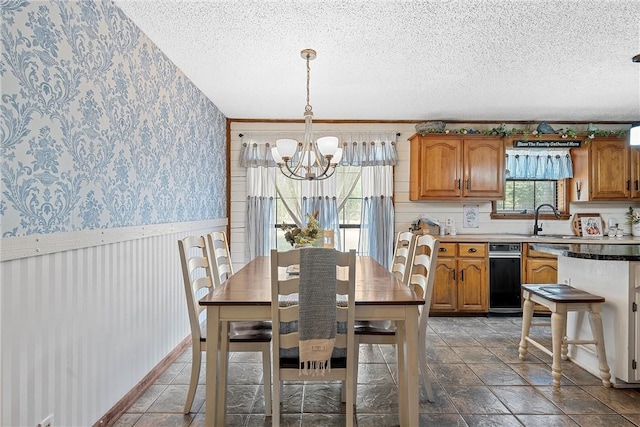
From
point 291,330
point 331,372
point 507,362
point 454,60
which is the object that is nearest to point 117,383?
point 291,330

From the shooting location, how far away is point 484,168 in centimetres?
462

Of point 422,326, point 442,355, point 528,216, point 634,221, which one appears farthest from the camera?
point 528,216

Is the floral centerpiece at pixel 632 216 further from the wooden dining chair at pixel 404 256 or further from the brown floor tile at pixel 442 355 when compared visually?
the wooden dining chair at pixel 404 256

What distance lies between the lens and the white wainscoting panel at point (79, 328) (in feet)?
4.85

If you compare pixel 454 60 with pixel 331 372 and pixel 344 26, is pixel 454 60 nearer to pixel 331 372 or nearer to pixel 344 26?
A: pixel 344 26

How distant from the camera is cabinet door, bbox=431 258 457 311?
4.42 m

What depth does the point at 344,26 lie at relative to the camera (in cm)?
248

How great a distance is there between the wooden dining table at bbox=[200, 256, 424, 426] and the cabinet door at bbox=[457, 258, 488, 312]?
2.57m

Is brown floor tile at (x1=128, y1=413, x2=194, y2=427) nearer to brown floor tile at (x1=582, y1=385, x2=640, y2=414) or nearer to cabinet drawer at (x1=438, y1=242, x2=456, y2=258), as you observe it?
brown floor tile at (x1=582, y1=385, x2=640, y2=414)

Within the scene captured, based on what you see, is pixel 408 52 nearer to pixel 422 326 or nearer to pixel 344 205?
pixel 422 326

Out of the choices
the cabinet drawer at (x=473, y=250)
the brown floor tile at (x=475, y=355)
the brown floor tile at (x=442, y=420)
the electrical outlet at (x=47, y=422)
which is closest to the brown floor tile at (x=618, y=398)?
the brown floor tile at (x=475, y=355)

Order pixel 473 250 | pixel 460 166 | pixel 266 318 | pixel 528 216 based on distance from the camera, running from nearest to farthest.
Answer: pixel 266 318, pixel 473 250, pixel 460 166, pixel 528 216

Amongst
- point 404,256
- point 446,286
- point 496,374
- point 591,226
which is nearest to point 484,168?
point 446,286

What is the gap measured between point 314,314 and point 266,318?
0.87 feet
